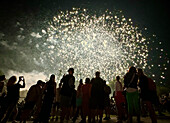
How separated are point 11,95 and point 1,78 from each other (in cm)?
150

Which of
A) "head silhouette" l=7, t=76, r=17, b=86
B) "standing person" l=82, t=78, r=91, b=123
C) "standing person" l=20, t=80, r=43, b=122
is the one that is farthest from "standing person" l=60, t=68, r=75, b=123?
"head silhouette" l=7, t=76, r=17, b=86

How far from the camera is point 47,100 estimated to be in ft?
17.5

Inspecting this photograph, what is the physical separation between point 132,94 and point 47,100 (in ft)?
12.8

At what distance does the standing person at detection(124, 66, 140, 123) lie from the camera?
4.52 meters

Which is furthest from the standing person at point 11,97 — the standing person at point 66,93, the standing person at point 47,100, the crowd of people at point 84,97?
the standing person at point 66,93

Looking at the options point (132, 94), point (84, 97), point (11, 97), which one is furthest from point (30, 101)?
point (132, 94)

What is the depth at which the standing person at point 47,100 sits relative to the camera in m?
5.06

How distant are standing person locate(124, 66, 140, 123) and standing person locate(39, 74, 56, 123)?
3.52 meters

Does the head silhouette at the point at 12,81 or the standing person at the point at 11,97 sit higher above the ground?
the head silhouette at the point at 12,81

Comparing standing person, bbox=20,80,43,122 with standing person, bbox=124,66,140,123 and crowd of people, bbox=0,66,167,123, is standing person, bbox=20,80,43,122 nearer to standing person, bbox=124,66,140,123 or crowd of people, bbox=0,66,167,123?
crowd of people, bbox=0,66,167,123

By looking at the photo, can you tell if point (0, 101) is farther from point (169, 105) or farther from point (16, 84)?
point (169, 105)

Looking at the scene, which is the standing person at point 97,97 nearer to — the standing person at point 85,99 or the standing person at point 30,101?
the standing person at point 85,99

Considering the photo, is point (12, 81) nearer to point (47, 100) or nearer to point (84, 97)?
point (47, 100)

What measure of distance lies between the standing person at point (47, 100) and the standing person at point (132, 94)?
352 cm
